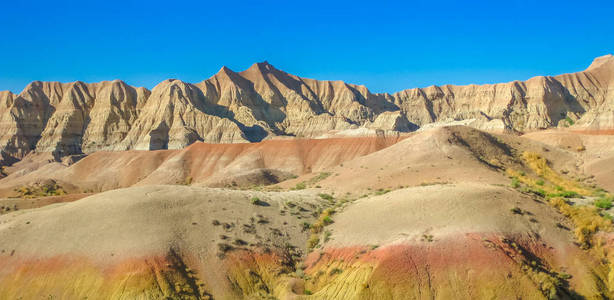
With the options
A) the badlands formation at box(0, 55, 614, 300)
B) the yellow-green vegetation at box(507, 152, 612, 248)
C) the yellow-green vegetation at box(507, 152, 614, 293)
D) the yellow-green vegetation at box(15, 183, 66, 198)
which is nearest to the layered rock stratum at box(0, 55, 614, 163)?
the yellow-green vegetation at box(15, 183, 66, 198)

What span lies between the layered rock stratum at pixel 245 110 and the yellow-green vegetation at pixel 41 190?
3094cm

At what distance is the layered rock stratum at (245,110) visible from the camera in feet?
368

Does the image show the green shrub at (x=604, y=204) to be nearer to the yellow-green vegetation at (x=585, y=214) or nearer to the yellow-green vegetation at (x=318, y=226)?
the yellow-green vegetation at (x=585, y=214)

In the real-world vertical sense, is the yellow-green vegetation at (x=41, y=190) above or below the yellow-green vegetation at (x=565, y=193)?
below

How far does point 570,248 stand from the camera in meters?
22.6

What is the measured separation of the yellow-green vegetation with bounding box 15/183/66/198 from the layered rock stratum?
3094 cm

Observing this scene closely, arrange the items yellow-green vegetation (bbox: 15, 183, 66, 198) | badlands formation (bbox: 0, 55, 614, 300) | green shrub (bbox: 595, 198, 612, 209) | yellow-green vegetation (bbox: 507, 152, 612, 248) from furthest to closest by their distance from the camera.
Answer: yellow-green vegetation (bbox: 15, 183, 66, 198) < green shrub (bbox: 595, 198, 612, 209) < yellow-green vegetation (bbox: 507, 152, 612, 248) < badlands formation (bbox: 0, 55, 614, 300)

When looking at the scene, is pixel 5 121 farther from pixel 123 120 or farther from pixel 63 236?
pixel 63 236

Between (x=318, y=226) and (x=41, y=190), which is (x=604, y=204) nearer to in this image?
(x=318, y=226)

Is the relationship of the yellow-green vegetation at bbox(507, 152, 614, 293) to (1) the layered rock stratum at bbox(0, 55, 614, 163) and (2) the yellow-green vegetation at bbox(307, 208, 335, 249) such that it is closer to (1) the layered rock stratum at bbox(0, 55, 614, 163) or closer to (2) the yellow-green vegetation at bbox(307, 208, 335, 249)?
(2) the yellow-green vegetation at bbox(307, 208, 335, 249)

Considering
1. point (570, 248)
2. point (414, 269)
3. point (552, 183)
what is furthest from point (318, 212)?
point (552, 183)

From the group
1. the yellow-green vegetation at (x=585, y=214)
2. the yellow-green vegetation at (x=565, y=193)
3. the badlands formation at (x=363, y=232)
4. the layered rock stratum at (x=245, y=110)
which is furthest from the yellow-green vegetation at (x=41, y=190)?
the yellow-green vegetation at (x=585, y=214)

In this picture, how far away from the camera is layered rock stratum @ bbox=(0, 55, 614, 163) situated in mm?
112125

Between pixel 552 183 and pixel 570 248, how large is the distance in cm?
1841
